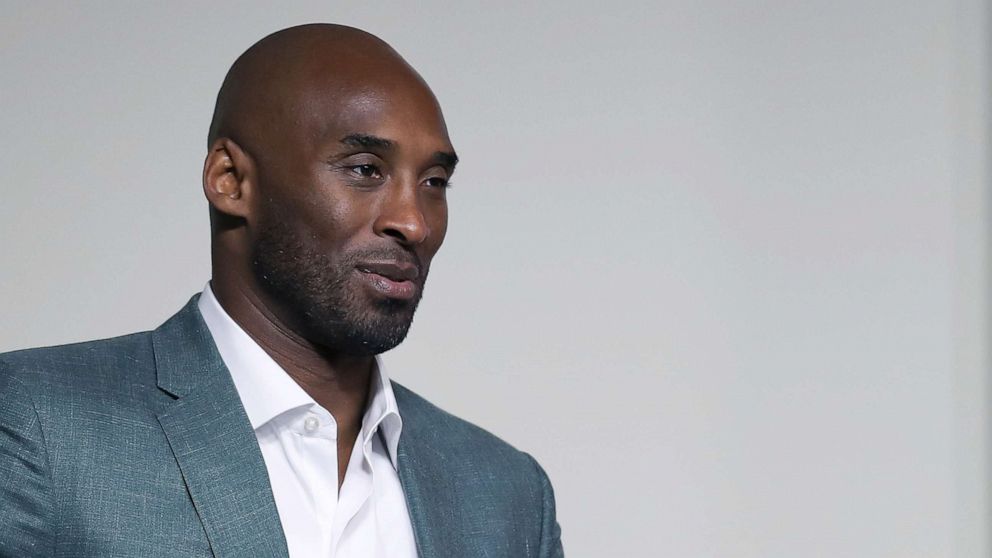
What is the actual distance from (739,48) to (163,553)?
158 cm

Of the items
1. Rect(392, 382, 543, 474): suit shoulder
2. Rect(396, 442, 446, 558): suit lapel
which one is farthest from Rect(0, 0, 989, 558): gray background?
Rect(396, 442, 446, 558): suit lapel

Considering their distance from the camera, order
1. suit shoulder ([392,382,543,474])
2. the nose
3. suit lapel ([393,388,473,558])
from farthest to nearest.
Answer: suit shoulder ([392,382,543,474]) → suit lapel ([393,388,473,558]) → the nose

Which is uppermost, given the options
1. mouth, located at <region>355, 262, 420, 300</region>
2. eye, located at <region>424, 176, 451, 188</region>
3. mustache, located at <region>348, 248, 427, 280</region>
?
eye, located at <region>424, 176, 451, 188</region>

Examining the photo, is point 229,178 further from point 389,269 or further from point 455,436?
point 455,436

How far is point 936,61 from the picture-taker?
2609 millimetres

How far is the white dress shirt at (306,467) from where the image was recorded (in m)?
1.46

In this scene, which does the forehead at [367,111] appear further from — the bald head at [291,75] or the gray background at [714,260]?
the gray background at [714,260]

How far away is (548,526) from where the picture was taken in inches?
67.4

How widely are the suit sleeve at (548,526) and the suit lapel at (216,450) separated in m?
0.39

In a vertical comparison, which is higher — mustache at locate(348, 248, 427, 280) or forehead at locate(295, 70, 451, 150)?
forehead at locate(295, 70, 451, 150)

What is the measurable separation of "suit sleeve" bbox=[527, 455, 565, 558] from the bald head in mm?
499

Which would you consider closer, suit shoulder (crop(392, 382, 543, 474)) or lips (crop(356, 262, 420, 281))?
lips (crop(356, 262, 420, 281))

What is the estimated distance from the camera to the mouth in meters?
1.45

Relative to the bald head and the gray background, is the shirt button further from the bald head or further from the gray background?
the gray background
